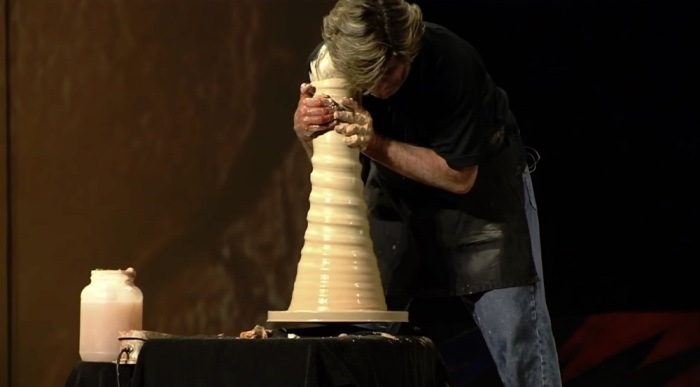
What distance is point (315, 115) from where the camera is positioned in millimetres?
2156

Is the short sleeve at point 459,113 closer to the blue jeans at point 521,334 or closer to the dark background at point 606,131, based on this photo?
the blue jeans at point 521,334

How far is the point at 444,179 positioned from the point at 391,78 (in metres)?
0.25

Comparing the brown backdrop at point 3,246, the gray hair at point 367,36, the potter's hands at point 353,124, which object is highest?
the gray hair at point 367,36

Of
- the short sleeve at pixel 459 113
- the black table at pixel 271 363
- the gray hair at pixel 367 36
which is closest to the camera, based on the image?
the black table at pixel 271 363

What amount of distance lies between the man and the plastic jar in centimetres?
45

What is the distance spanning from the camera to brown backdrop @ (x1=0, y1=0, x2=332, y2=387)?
10.5ft

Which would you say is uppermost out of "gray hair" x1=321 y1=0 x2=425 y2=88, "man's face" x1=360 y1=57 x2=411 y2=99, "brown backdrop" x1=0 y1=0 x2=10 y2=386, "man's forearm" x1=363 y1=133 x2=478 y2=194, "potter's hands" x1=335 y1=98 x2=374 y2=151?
"gray hair" x1=321 y1=0 x2=425 y2=88

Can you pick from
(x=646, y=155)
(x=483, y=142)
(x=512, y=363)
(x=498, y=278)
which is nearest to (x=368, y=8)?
(x=483, y=142)

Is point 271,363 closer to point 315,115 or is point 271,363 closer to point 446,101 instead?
point 315,115

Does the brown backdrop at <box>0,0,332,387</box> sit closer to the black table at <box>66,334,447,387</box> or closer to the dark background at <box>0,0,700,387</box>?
the dark background at <box>0,0,700,387</box>

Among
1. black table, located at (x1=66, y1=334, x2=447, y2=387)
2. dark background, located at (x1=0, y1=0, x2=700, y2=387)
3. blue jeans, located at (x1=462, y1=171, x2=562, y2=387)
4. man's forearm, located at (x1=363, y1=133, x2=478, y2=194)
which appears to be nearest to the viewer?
black table, located at (x1=66, y1=334, x2=447, y2=387)

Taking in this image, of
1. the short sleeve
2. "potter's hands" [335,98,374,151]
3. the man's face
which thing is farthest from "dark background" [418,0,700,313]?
"potter's hands" [335,98,374,151]

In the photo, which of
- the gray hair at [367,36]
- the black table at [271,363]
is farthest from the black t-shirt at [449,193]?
the black table at [271,363]

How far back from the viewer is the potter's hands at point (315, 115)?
→ 2154 millimetres
